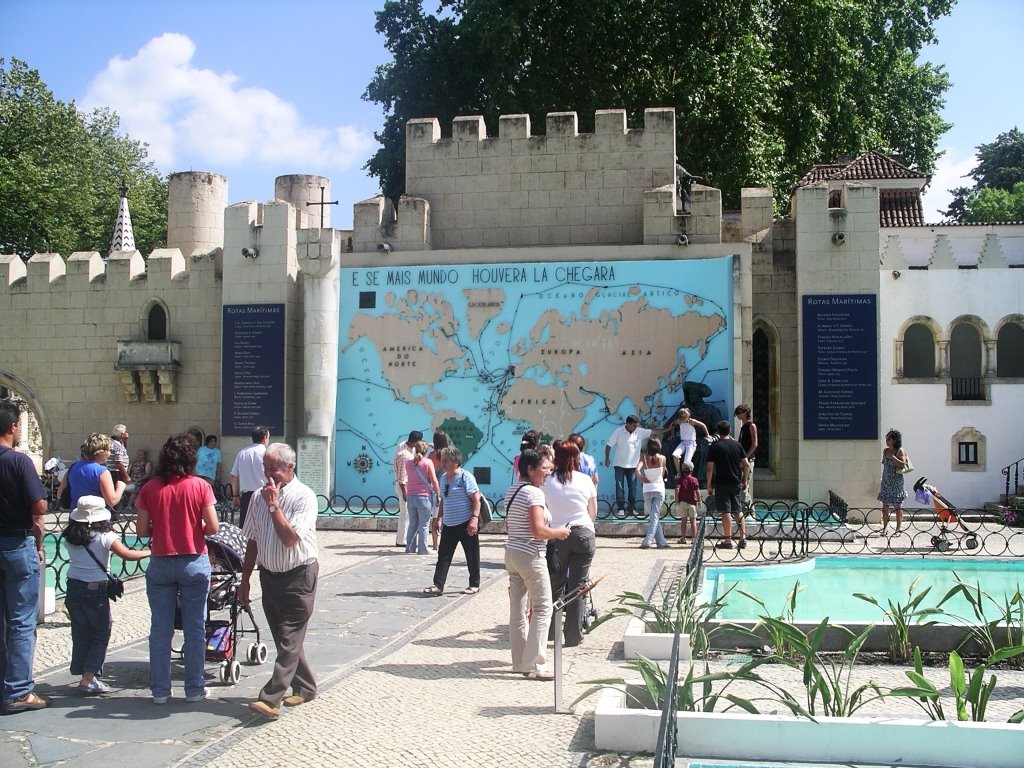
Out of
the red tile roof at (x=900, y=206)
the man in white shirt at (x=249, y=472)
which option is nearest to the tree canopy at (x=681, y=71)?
the red tile roof at (x=900, y=206)

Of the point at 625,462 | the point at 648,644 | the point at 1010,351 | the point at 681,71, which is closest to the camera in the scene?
the point at 648,644

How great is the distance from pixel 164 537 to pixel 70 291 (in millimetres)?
16684

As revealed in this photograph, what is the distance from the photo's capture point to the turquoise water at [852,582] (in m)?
11.4

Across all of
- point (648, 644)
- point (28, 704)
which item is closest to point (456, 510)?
point (648, 644)

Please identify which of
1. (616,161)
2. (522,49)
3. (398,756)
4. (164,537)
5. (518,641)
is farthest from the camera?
(522,49)

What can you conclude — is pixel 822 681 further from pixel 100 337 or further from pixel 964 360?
pixel 100 337

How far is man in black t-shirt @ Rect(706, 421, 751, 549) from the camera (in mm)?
14945

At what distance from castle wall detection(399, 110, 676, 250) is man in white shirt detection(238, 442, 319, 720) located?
13800 mm

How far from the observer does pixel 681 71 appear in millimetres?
29391

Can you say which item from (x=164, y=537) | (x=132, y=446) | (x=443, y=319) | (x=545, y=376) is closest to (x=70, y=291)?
(x=132, y=446)

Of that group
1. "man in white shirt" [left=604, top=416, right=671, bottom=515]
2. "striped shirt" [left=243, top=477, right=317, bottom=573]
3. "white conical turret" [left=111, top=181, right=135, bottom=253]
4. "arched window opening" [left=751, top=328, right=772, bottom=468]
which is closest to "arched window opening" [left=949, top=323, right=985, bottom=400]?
"arched window opening" [left=751, top=328, right=772, bottom=468]

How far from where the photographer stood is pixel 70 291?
2241 cm

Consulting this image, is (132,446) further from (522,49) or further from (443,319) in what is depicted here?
(522,49)

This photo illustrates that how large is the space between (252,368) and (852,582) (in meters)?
12.1
